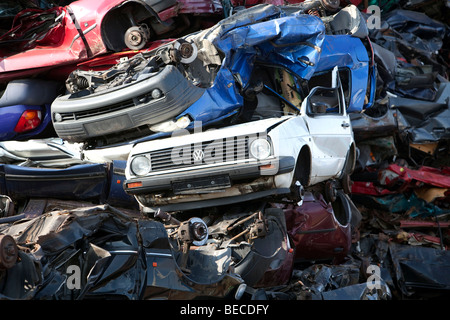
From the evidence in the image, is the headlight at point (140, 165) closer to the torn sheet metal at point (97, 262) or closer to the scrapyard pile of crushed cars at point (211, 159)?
the scrapyard pile of crushed cars at point (211, 159)

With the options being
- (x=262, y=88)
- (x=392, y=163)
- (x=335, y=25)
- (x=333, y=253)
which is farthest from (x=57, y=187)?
(x=392, y=163)

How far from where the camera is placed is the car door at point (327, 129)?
7.70m

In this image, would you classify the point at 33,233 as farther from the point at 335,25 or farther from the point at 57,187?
the point at 335,25

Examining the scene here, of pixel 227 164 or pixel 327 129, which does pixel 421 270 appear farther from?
pixel 227 164

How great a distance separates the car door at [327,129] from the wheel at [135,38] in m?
3.04

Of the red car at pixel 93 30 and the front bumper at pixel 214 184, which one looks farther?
the red car at pixel 93 30

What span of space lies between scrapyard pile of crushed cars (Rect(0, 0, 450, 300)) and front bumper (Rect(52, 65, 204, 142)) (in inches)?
0.7

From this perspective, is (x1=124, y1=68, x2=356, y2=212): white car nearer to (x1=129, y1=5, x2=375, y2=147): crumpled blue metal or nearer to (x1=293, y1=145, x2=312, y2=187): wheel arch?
(x1=293, y1=145, x2=312, y2=187): wheel arch

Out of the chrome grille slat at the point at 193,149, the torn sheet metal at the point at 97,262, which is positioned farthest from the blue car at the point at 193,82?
the torn sheet metal at the point at 97,262

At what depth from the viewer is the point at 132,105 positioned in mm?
7309

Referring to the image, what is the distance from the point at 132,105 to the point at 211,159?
1.18 meters

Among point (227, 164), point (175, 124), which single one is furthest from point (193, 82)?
point (227, 164)

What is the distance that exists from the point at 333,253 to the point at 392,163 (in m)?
3.35

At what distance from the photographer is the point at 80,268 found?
177 inches
